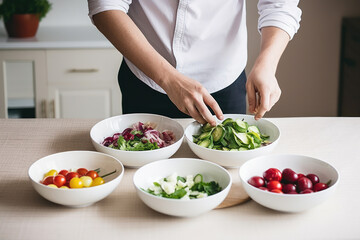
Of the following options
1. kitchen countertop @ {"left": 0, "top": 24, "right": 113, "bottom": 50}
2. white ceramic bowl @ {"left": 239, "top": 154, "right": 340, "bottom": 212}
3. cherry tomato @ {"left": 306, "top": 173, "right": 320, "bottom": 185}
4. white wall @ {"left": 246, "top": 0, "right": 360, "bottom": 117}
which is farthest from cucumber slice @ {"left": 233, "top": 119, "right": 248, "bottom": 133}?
white wall @ {"left": 246, "top": 0, "right": 360, "bottom": 117}

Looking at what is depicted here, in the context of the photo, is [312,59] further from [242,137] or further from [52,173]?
[52,173]

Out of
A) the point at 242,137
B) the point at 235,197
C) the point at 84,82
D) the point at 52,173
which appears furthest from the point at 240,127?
the point at 84,82

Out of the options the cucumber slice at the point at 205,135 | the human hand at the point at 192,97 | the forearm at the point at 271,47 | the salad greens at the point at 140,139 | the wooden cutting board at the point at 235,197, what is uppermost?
the forearm at the point at 271,47

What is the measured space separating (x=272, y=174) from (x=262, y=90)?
0.28m

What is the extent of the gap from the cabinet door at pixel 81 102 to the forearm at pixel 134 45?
1.53 m

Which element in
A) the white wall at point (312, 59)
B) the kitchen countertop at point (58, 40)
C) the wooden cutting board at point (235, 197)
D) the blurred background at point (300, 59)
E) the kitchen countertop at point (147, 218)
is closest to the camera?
the kitchen countertop at point (147, 218)

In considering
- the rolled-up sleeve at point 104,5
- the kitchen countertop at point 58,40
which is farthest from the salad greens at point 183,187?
the kitchen countertop at point 58,40

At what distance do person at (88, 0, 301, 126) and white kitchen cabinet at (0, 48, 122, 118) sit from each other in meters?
1.18

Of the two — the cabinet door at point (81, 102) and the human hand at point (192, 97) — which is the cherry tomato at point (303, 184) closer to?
the human hand at point (192, 97)

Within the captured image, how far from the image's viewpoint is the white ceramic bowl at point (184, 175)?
3.17 ft

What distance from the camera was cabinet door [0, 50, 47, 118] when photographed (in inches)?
113

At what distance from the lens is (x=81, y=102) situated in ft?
9.82

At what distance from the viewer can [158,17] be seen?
5.18 ft

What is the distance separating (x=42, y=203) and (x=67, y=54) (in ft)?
6.31
